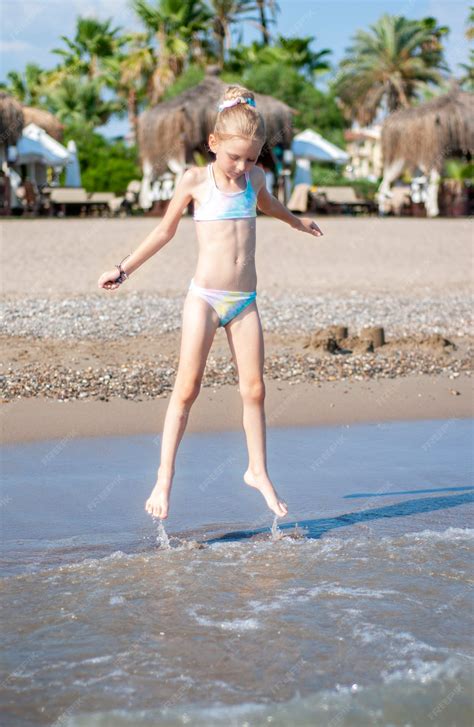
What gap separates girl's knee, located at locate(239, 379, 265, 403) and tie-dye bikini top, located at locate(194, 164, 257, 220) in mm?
653

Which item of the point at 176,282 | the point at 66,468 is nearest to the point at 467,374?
the point at 66,468

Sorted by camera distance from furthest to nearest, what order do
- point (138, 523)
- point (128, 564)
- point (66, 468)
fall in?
point (66, 468) → point (138, 523) → point (128, 564)

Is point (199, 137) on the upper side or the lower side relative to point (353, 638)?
upper

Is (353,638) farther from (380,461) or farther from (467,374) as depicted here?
(467,374)

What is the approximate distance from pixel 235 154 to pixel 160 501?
4.44 ft

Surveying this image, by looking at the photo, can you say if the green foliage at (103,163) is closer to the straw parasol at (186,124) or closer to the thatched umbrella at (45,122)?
the thatched umbrella at (45,122)

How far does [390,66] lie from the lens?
169 ft

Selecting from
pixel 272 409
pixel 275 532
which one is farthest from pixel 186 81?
pixel 275 532

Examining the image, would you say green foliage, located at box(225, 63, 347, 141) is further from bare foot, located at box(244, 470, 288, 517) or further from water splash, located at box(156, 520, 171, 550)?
water splash, located at box(156, 520, 171, 550)

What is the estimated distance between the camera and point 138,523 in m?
4.25

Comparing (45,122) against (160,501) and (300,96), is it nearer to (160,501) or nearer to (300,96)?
(300,96)

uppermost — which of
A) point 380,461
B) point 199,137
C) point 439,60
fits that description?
point 439,60

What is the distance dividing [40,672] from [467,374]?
17.1ft

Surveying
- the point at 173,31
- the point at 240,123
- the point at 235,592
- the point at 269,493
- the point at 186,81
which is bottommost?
the point at 235,592
